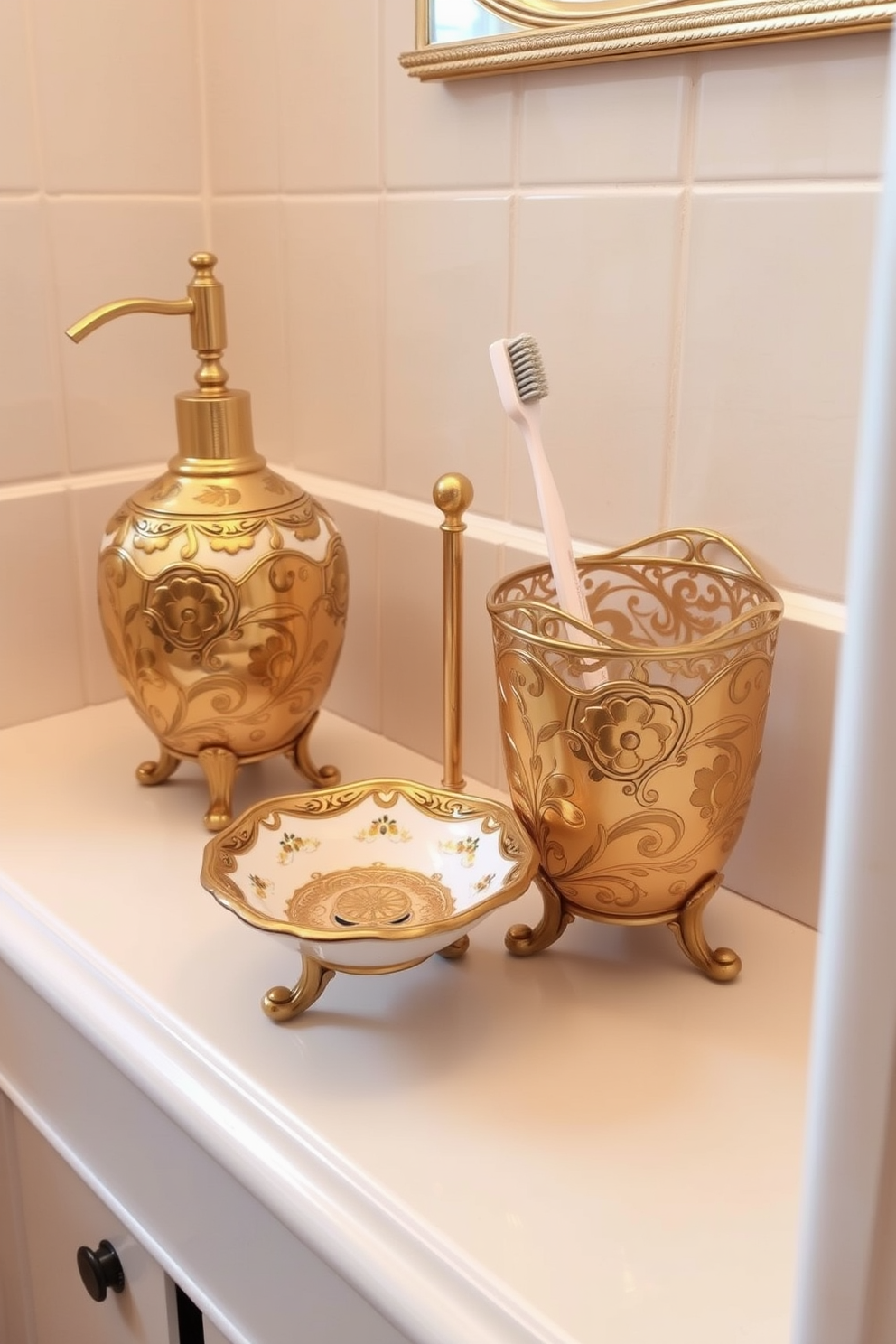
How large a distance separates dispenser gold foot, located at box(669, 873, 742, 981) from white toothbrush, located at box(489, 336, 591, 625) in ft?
0.44

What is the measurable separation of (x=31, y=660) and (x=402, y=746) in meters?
0.26

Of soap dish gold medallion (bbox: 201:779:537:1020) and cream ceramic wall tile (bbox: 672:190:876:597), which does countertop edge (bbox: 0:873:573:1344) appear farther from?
cream ceramic wall tile (bbox: 672:190:876:597)

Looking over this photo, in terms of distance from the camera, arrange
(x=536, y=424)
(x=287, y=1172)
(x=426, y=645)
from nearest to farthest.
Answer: (x=287, y=1172)
(x=536, y=424)
(x=426, y=645)

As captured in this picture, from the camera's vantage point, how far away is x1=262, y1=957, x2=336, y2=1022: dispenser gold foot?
0.50 m

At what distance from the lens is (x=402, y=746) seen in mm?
779

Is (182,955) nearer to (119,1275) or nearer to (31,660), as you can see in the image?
(119,1275)

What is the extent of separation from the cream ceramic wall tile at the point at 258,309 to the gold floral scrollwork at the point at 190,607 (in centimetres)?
24

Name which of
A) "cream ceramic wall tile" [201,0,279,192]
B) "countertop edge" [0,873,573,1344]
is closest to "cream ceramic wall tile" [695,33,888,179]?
"cream ceramic wall tile" [201,0,279,192]

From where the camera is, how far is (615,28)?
546mm

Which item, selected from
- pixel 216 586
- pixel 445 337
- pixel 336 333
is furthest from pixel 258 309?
pixel 216 586

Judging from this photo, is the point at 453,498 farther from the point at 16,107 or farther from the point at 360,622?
the point at 16,107

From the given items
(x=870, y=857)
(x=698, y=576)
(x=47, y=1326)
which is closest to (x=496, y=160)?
(x=698, y=576)

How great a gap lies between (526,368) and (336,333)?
28 centimetres

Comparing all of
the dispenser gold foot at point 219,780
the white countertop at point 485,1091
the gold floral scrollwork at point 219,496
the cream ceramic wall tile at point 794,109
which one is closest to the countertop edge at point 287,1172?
the white countertop at point 485,1091
